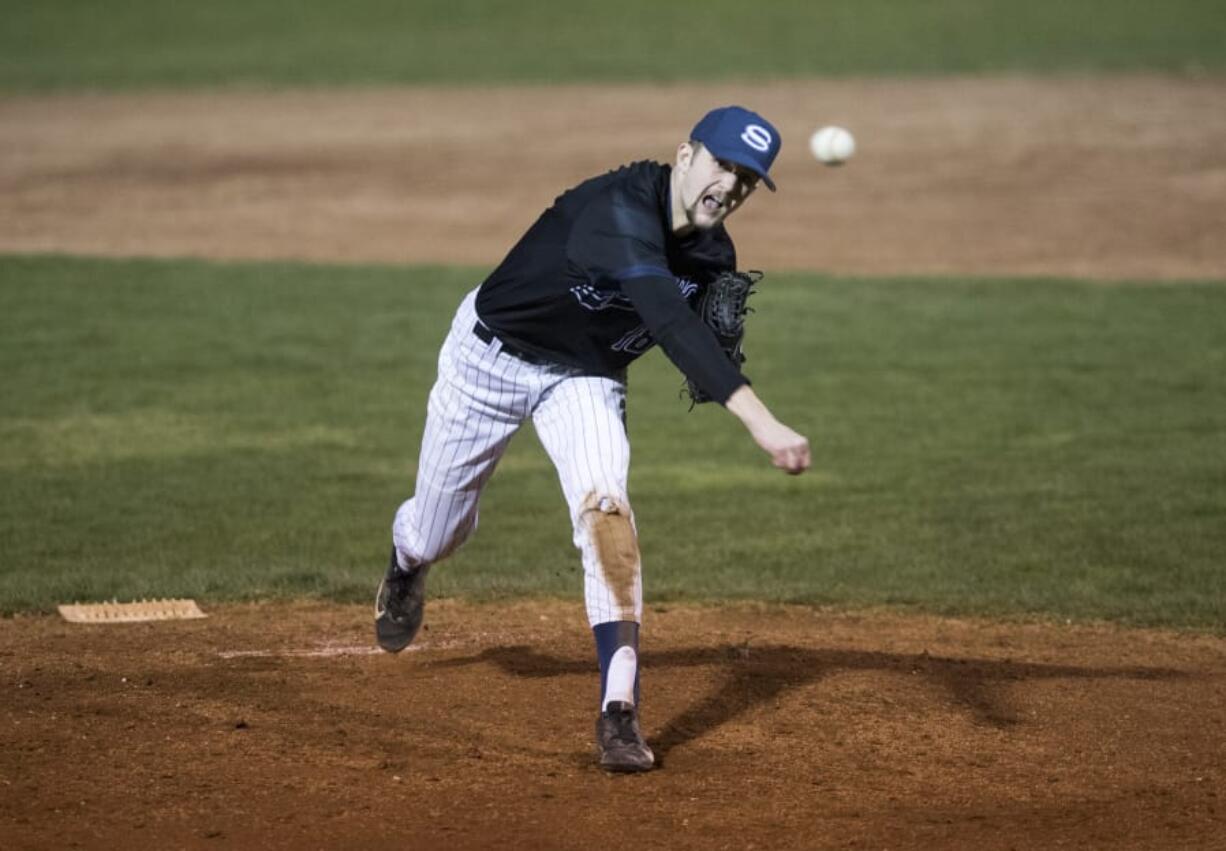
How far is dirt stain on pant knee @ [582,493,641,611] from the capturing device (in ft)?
18.4

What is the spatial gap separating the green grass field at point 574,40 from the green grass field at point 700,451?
16511mm

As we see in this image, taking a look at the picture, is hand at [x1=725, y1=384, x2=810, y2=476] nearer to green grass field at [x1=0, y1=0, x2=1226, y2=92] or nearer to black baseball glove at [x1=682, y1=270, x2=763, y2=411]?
black baseball glove at [x1=682, y1=270, x2=763, y2=411]

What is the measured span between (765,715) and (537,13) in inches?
1412

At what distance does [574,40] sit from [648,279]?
32.0 meters

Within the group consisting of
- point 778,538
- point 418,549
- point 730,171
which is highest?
point 730,171

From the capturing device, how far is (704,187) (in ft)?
18.0

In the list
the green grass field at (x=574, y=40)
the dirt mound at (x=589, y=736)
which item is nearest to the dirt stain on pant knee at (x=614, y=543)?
the dirt mound at (x=589, y=736)

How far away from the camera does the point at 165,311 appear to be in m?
14.8

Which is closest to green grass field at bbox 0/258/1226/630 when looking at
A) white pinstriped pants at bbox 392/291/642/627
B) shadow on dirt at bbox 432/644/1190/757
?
shadow on dirt at bbox 432/644/1190/757

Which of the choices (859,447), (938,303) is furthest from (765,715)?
(938,303)

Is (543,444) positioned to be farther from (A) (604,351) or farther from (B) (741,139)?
(B) (741,139)

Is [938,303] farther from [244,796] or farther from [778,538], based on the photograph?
[244,796]

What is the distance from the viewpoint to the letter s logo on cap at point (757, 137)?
5.38 metres

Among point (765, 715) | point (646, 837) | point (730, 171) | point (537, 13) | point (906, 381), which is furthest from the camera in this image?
point (537, 13)
